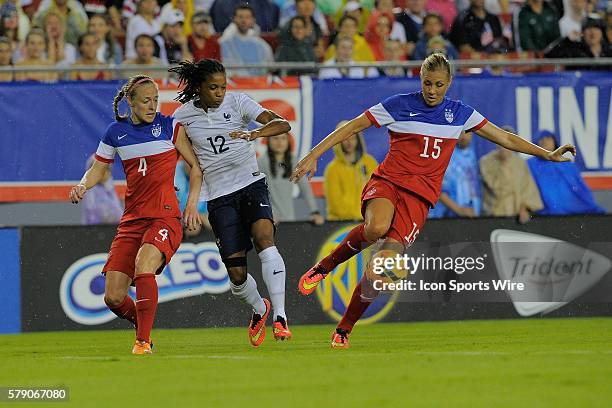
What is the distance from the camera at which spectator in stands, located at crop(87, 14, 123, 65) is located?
16891mm

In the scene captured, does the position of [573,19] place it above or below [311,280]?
above

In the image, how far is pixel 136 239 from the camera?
1057cm

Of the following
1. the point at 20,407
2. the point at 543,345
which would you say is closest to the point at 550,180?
the point at 543,345

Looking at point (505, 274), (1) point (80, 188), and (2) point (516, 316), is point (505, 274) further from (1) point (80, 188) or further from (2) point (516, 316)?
(1) point (80, 188)

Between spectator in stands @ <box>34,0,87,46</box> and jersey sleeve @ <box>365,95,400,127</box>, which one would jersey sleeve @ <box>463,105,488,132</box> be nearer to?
jersey sleeve @ <box>365,95,400,127</box>

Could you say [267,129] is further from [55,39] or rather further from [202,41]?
[55,39]

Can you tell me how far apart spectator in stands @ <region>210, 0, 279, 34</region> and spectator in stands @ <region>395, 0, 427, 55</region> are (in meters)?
1.81

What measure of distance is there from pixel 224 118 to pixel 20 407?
4662 mm

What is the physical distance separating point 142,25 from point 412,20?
3.92m

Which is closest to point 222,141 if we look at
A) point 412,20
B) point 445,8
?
point 412,20

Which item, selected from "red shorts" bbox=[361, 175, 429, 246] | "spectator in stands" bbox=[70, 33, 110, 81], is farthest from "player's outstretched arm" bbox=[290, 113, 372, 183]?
"spectator in stands" bbox=[70, 33, 110, 81]

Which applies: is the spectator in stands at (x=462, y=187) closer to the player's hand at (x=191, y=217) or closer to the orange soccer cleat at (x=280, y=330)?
the orange soccer cleat at (x=280, y=330)

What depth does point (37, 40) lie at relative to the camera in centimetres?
1596

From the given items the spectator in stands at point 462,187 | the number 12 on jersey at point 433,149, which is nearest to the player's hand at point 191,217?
the number 12 on jersey at point 433,149
